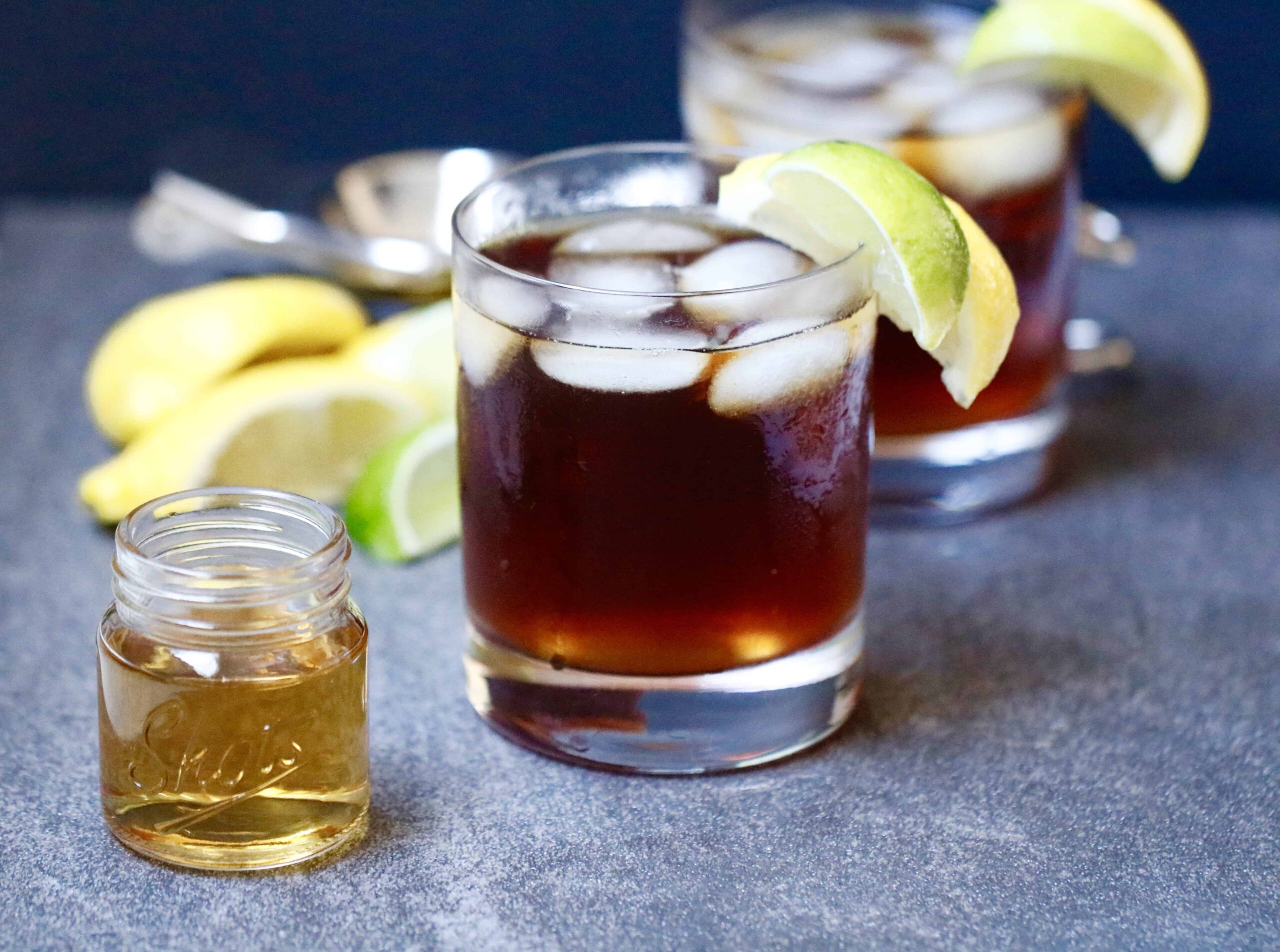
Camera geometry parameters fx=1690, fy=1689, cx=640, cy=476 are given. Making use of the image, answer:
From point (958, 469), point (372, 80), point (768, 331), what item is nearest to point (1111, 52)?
point (958, 469)

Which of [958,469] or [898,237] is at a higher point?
[898,237]

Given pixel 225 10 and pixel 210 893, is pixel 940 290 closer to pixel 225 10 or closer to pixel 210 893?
pixel 210 893

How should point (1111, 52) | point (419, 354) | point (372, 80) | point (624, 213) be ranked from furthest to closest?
point (372, 80) < point (419, 354) < point (1111, 52) < point (624, 213)

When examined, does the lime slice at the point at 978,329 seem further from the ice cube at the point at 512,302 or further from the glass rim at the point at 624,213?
the ice cube at the point at 512,302

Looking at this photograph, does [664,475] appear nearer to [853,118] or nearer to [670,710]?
[670,710]

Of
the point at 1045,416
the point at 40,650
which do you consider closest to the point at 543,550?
the point at 40,650

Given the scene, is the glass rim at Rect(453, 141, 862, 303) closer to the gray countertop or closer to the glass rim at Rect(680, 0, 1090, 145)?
the glass rim at Rect(680, 0, 1090, 145)
